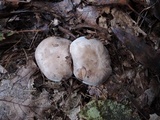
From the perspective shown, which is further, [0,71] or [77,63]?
[0,71]

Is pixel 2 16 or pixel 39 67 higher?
pixel 2 16

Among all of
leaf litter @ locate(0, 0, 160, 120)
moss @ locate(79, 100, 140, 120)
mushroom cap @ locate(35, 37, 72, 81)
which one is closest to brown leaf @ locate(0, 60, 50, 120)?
leaf litter @ locate(0, 0, 160, 120)

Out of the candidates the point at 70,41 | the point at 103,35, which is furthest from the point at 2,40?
the point at 103,35

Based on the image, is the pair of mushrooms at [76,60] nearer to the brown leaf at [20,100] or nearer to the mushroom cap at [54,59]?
the mushroom cap at [54,59]

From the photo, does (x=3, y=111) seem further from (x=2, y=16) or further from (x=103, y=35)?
(x=103, y=35)

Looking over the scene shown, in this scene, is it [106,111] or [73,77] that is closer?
[106,111]

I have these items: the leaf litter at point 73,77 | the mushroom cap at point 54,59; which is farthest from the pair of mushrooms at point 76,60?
the leaf litter at point 73,77

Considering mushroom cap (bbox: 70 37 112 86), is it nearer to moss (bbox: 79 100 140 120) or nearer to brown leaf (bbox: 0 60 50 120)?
moss (bbox: 79 100 140 120)

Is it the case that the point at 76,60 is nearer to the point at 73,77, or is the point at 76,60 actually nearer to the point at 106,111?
the point at 73,77

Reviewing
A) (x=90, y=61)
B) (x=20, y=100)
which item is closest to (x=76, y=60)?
(x=90, y=61)
